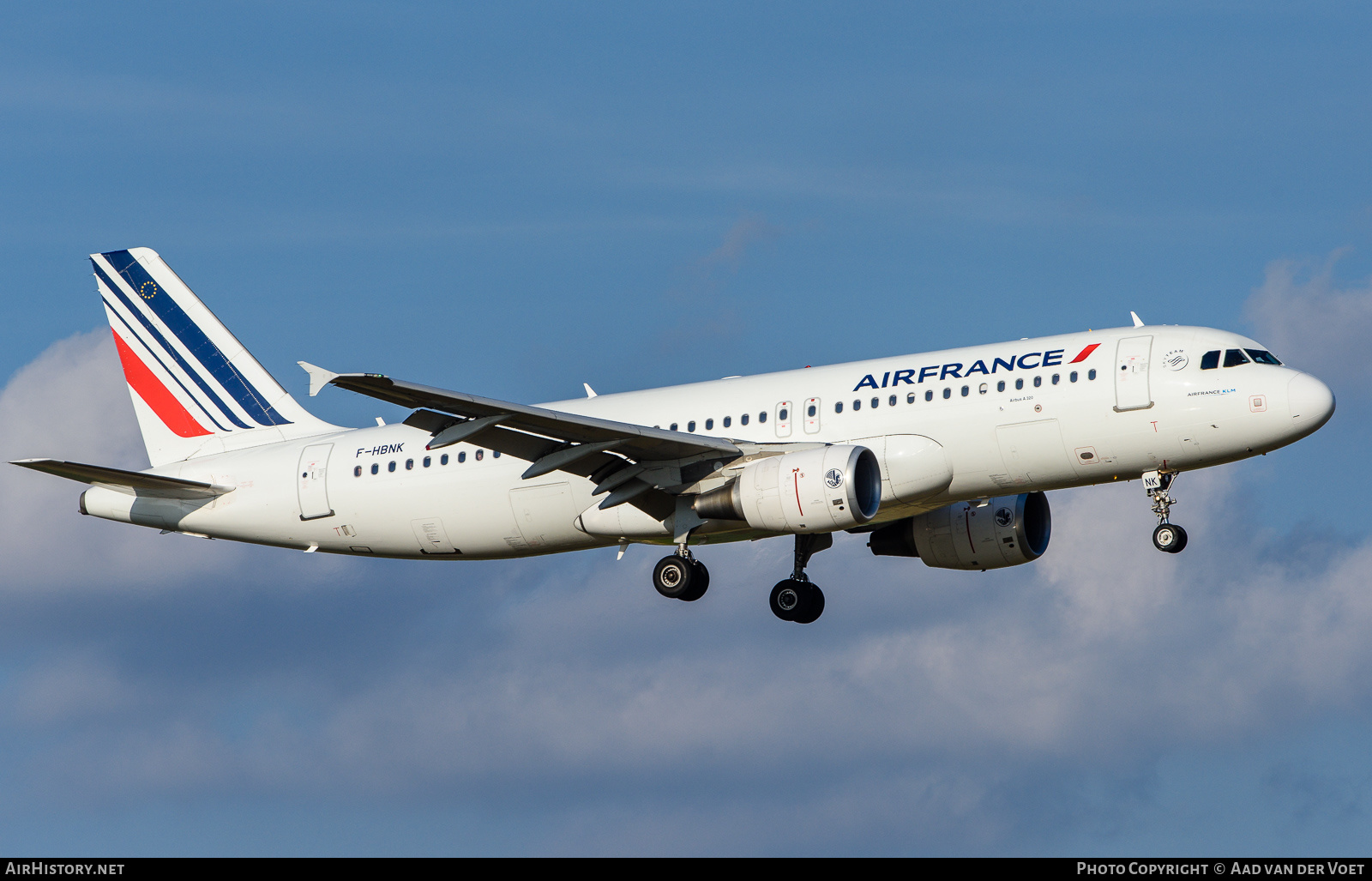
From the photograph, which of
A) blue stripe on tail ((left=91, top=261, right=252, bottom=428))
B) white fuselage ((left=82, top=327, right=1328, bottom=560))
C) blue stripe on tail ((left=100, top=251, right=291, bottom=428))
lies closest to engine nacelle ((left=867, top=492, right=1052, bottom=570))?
white fuselage ((left=82, top=327, right=1328, bottom=560))

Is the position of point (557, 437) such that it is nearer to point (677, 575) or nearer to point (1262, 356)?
point (677, 575)

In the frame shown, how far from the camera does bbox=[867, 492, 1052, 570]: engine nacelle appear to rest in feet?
158

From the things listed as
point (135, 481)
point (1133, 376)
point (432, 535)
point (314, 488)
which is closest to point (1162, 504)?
point (1133, 376)

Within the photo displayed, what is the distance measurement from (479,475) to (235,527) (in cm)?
744

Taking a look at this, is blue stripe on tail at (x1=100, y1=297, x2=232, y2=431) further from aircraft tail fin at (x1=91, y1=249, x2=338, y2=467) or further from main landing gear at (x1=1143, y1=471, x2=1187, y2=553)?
main landing gear at (x1=1143, y1=471, x2=1187, y2=553)

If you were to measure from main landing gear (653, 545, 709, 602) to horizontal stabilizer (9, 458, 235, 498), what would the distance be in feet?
42.0

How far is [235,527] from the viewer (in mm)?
48438

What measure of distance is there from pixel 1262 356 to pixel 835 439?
9995 millimetres

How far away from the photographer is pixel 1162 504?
4088 centimetres

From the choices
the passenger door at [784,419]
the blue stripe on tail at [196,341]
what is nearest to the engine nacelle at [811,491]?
the passenger door at [784,419]
